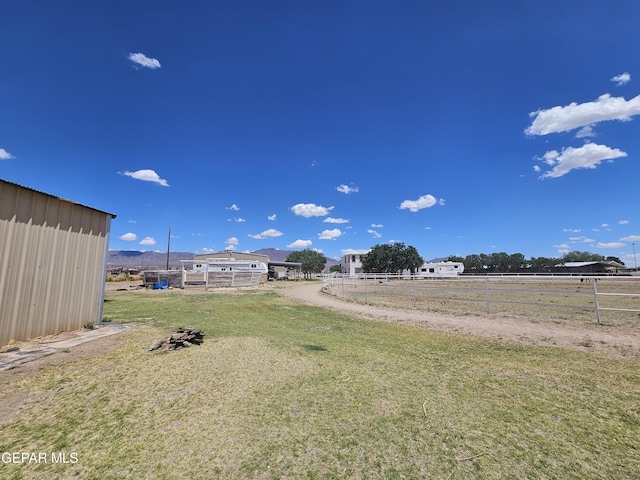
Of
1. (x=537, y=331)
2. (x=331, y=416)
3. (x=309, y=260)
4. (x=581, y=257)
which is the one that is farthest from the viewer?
(x=581, y=257)

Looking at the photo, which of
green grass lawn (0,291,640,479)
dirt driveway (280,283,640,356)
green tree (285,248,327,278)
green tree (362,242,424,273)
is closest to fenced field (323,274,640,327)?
dirt driveway (280,283,640,356)

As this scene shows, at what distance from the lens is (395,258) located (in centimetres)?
5678

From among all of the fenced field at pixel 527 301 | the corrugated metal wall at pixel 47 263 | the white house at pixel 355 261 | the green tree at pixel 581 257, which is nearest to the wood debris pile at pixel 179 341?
the corrugated metal wall at pixel 47 263

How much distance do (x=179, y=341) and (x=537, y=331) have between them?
8697 millimetres

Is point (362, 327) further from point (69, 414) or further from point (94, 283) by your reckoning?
Answer: point (94, 283)

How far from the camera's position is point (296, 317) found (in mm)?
9492

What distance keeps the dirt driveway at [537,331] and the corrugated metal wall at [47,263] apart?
825cm

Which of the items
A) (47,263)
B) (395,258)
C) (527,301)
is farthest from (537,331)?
(395,258)

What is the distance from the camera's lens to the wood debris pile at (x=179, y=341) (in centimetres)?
520

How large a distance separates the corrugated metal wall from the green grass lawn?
2049 millimetres

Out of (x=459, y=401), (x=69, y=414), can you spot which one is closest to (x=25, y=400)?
(x=69, y=414)

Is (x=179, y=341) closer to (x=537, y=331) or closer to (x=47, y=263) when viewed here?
(x=47, y=263)

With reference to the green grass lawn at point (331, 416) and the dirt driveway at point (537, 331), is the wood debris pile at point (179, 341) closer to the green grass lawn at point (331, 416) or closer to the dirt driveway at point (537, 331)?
the green grass lawn at point (331, 416)

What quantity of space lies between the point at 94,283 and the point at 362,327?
703 centimetres
